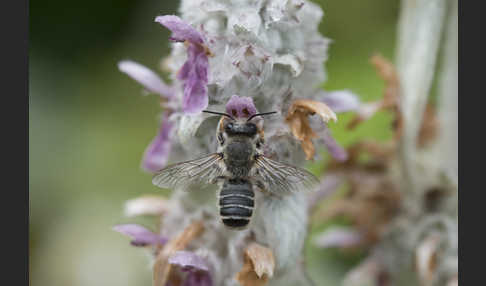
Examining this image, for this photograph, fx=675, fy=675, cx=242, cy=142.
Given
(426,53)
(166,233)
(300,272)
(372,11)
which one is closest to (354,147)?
(426,53)

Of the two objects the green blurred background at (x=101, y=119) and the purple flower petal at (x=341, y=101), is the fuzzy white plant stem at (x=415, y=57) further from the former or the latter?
the green blurred background at (x=101, y=119)

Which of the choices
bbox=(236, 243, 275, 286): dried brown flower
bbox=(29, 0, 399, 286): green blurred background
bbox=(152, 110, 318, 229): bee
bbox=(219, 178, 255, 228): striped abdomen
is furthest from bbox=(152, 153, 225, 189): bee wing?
bbox=(29, 0, 399, 286): green blurred background

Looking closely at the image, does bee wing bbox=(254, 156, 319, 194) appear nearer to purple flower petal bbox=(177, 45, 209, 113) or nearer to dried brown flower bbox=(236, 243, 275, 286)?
dried brown flower bbox=(236, 243, 275, 286)

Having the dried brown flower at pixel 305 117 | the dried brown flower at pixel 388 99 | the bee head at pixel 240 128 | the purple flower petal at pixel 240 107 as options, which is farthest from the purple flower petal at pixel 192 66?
the dried brown flower at pixel 388 99

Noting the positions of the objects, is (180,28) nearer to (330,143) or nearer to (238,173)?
(238,173)

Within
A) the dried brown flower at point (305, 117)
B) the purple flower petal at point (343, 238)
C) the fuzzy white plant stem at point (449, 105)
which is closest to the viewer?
the dried brown flower at point (305, 117)

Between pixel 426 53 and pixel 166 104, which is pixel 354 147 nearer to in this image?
pixel 426 53

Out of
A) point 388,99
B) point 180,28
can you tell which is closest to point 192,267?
point 180,28
